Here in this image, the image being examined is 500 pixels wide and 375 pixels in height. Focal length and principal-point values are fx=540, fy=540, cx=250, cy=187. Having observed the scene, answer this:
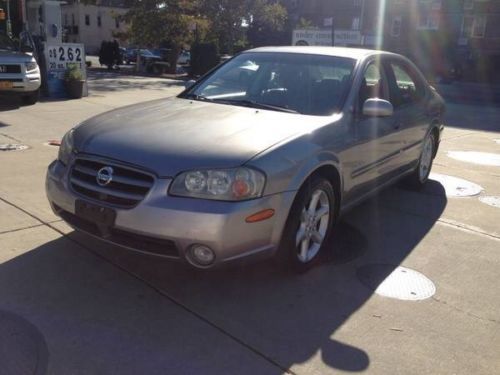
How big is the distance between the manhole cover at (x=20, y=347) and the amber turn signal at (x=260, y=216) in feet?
4.31

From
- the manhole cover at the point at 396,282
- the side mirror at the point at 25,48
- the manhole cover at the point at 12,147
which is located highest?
the side mirror at the point at 25,48

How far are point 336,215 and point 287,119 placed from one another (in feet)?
2.84

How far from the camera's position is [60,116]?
10320 millimetres

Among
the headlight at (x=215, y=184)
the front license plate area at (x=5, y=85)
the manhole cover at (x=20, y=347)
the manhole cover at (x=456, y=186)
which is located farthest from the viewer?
the front license plate area at (x=5, y=85)

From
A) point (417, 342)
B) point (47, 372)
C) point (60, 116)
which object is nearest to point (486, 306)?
point (417, 342)

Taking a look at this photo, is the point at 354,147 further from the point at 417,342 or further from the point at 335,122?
the point at 417,342

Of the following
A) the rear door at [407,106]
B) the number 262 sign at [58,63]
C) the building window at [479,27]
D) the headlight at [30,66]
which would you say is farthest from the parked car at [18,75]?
the building window at [479,27]

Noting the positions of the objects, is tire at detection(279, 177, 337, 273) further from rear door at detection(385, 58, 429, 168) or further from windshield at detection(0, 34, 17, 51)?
windshield at detection(0, 34, 17, 51)

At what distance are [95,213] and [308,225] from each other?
57.3 inches

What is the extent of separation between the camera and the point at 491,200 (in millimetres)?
6137

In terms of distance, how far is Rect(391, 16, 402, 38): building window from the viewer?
1869 inches

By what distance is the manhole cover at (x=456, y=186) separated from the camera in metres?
6.35

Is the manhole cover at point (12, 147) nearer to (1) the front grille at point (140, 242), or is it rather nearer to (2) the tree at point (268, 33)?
(1) the front grille at point (140, 242)

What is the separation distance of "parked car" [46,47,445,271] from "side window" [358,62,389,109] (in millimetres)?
18
